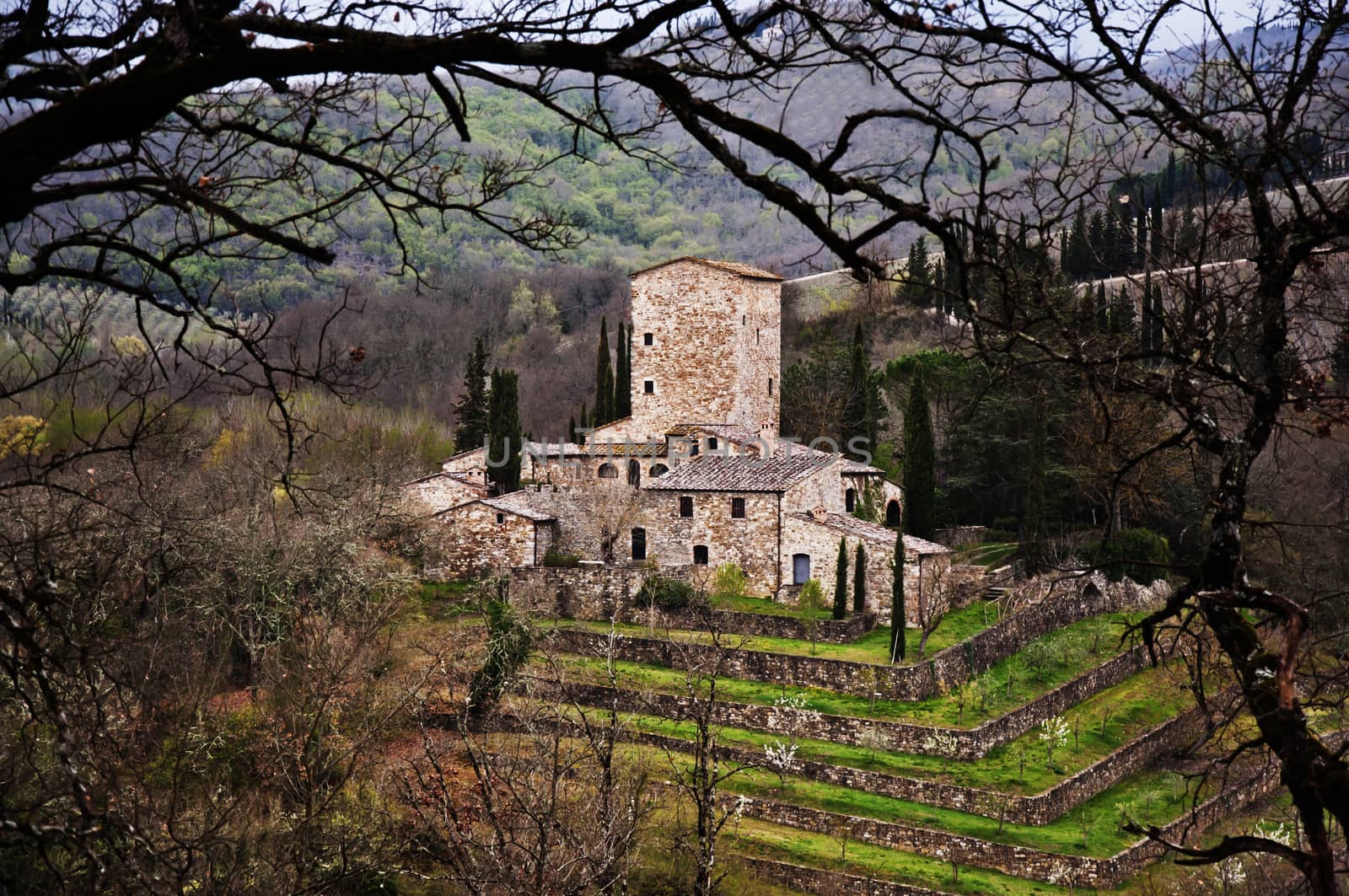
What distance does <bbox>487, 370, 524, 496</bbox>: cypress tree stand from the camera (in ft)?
121

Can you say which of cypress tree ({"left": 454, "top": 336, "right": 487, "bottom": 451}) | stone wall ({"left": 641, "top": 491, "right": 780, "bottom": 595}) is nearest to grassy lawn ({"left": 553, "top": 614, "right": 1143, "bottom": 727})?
stone wall ({"left": 641, "top": 491, "right": 780, "bottom": 595})

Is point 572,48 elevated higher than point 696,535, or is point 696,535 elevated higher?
point 572,48

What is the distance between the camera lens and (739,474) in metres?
31.5

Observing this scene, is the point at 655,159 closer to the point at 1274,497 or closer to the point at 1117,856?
the point at 1117,856

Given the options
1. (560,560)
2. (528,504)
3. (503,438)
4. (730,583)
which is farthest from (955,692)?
(503,438)

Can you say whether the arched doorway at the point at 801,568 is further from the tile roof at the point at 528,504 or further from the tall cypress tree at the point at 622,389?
the tall cypress tree at the point at 622,389

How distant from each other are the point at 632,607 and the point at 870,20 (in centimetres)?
2654

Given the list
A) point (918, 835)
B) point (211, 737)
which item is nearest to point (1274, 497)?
point (918, 835)

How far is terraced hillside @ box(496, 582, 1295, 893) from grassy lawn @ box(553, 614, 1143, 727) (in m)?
0.06

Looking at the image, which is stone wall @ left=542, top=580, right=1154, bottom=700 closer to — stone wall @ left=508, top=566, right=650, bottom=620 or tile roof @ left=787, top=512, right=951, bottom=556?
stone wall @ left=508, top=566, right=650, bottom=620

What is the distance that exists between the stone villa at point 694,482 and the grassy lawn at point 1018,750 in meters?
5.19

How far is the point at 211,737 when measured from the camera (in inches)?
727

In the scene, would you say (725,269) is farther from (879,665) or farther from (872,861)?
(872,861)

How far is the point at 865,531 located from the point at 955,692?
5.35 meters
